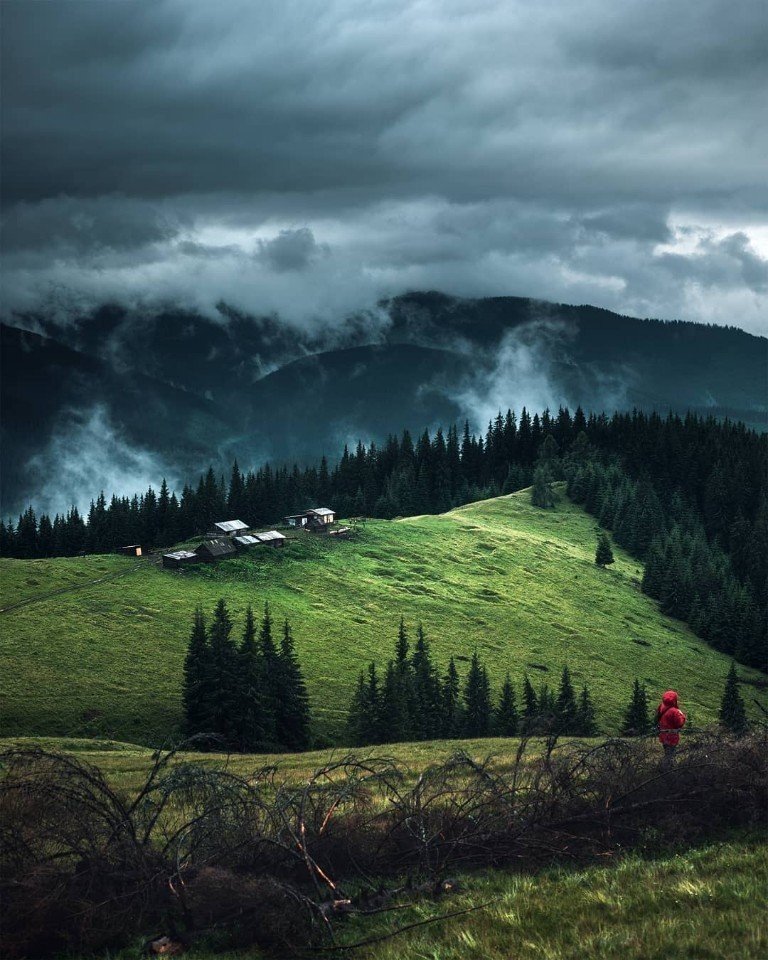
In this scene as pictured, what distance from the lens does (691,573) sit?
494ft

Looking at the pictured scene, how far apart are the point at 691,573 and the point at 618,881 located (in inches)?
5820

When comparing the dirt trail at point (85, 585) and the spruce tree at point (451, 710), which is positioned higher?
the dirt trail at point (85, 585)

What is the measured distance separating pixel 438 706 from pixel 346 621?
29.6m

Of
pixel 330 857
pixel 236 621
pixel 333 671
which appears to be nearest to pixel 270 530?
pixel 236 621

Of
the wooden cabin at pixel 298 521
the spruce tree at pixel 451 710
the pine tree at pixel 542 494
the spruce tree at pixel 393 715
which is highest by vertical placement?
the pine tree at pixel 542 494

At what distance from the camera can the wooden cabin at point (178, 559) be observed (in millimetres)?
123250

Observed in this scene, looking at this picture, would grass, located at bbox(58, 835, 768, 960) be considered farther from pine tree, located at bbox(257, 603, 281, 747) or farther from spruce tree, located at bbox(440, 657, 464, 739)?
spruce tree, located at bbox(440, 657, 464, 739)

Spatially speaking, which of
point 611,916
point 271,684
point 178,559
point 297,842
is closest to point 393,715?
point 271,684

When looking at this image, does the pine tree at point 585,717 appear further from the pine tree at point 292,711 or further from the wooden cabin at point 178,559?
the wooden cabin at point 178,559

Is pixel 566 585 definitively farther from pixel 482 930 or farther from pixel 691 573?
pixel 482 930

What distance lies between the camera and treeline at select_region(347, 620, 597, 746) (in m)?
69.6

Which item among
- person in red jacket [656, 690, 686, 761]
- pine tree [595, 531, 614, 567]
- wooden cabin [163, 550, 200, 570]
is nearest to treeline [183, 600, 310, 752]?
wooden cabin [163, 550, 200, 570]

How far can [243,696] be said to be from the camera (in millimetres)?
70812

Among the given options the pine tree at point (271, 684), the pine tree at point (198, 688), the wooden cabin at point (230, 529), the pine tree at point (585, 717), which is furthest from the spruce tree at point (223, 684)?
the wooden cabin at point (230, 529)
